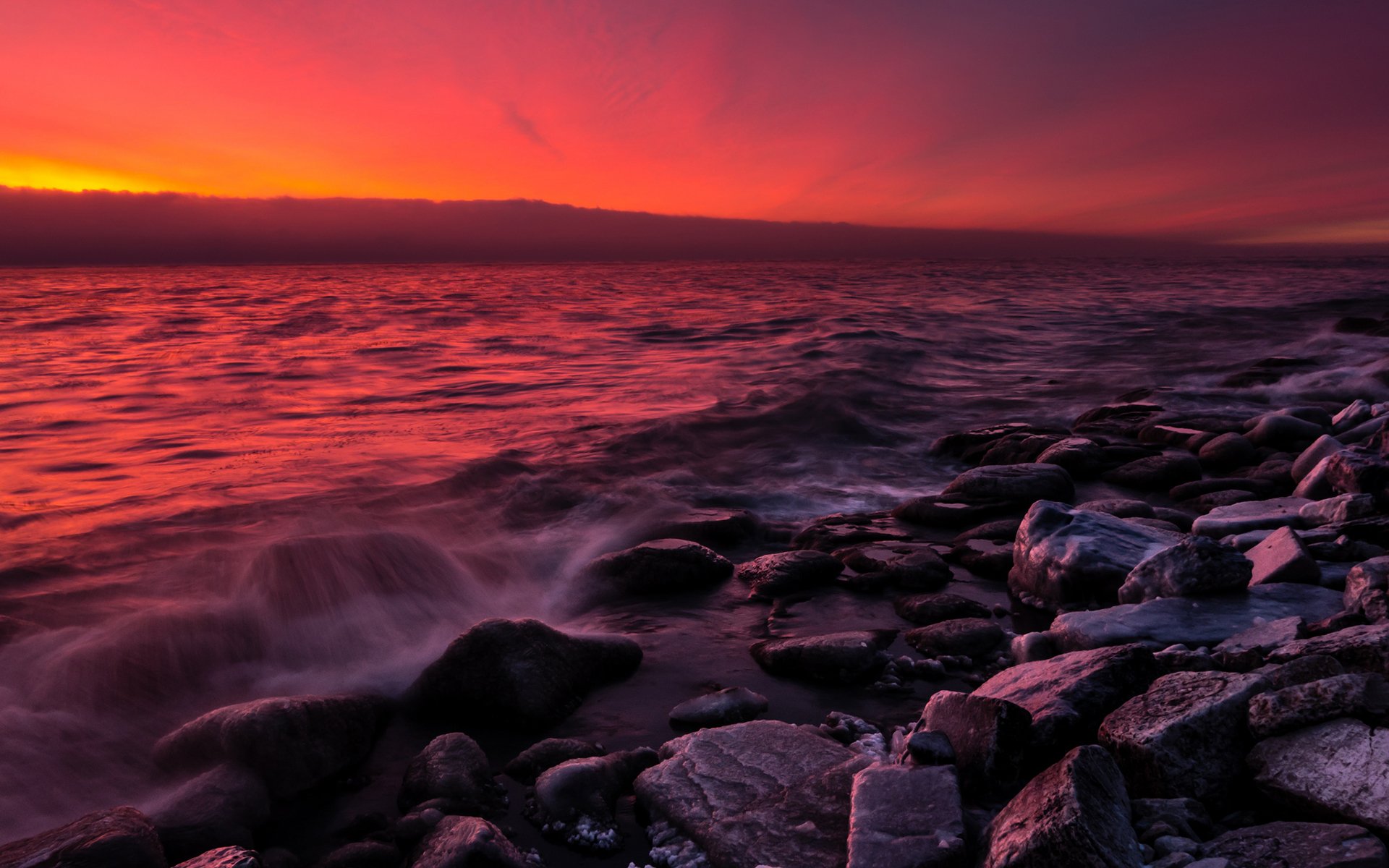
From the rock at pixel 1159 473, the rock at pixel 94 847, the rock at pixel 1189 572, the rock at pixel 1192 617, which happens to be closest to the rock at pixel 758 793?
the rock at pixel 1192 617

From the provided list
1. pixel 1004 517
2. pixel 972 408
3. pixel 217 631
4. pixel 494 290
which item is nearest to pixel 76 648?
pixel 217 631

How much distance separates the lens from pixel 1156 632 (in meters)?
3.48

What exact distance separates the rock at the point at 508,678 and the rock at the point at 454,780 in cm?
44

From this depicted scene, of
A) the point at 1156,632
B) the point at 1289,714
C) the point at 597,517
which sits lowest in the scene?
the point at 597,517

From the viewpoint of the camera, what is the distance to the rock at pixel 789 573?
530cm

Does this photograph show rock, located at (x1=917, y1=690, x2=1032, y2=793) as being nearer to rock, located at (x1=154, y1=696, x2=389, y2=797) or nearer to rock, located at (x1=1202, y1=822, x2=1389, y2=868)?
rock, located at (x1=1202, y1=822, x2=1389, y2=868)

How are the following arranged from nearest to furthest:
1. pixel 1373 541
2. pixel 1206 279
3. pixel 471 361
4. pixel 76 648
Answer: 1. pixel 1373 541
2. pixel 76 648
3. pixel 471 361
4. pixel 1206 279

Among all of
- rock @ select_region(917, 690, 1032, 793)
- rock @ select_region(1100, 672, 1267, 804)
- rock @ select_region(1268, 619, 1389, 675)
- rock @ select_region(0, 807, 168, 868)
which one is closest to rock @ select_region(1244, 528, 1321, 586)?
rock @ select_region(1268, 619, 1389, 675)

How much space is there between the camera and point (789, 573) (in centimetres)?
538

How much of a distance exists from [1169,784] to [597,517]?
5916mm

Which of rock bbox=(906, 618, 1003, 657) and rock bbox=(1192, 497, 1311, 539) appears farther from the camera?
rock bbox=(1192, 497, 1311, 539)

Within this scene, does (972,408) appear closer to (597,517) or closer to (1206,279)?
(597,517)

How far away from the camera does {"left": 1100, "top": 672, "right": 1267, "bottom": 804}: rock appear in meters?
2.33

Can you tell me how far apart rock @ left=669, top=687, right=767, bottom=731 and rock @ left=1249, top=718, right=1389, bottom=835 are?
1926 mm
